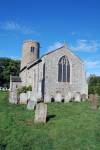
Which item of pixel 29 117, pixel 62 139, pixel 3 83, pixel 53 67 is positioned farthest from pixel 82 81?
pixel 3 83

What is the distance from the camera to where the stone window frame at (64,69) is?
37906mm

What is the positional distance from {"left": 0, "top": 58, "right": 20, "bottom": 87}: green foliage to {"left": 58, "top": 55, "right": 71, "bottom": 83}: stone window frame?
35.4 m

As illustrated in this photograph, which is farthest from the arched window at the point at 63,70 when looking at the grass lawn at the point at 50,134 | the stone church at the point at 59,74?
the grass lawn at the point at 50,134

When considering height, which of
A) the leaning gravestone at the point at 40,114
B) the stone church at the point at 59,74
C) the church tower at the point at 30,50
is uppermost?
the church tower at the point at 30,50

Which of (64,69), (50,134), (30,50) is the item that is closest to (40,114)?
(50,134)

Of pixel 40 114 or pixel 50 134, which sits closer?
pixel 50 134

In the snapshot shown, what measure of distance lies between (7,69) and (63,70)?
37.8 meters

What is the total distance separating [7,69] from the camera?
73.5 metres

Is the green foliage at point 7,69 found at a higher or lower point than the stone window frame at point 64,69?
higher

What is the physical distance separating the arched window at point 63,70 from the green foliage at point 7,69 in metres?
35.4

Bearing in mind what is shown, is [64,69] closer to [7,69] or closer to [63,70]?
[63,70]

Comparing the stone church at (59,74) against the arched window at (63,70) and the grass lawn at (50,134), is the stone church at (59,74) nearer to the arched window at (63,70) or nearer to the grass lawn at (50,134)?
the arched window at (63,70)

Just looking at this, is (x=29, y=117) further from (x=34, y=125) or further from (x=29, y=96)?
(x=29, y=96)

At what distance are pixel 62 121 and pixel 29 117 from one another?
107 inches
